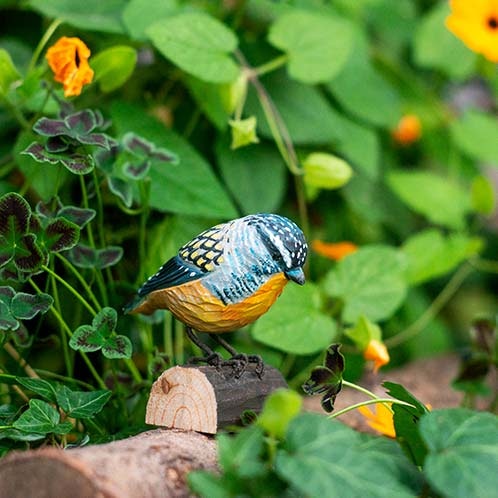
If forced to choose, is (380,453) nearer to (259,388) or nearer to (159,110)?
(259,388)

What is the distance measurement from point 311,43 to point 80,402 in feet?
2.71

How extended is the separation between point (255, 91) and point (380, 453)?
35.6 inches

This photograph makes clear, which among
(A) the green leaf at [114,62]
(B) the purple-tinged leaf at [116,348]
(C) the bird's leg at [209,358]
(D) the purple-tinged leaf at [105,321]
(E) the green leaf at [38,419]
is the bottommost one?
(E) the green leaf at [38,419]

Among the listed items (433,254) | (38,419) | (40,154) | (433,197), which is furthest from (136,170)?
(433,197)

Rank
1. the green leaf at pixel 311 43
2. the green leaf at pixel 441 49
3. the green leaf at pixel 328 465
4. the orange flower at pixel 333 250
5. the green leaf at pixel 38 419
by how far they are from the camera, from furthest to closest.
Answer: the green leaf at pixel 441 49 → the orange flower at pixel 333 250 → the green leaf at pixel 311 43 → the green leaf at pixel 38 419 → the green leaf at pixel 328 465

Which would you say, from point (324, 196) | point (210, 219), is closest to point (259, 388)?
point (210, 219)

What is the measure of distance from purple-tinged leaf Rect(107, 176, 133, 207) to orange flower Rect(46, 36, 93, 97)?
0.12m

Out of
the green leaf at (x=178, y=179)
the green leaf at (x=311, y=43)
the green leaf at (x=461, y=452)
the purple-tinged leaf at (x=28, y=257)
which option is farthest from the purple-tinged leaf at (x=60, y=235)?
the green leaf at (x=311, y=43)

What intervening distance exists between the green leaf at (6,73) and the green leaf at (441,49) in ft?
3.19

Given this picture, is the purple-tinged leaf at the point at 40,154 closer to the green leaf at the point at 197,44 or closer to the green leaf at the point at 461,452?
the green leaf at the point at 197,44

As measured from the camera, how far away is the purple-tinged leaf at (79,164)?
3.53ft

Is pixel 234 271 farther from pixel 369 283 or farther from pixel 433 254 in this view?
pixel 433 254

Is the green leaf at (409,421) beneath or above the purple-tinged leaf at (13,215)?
beneath

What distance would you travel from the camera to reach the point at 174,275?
1016mm
